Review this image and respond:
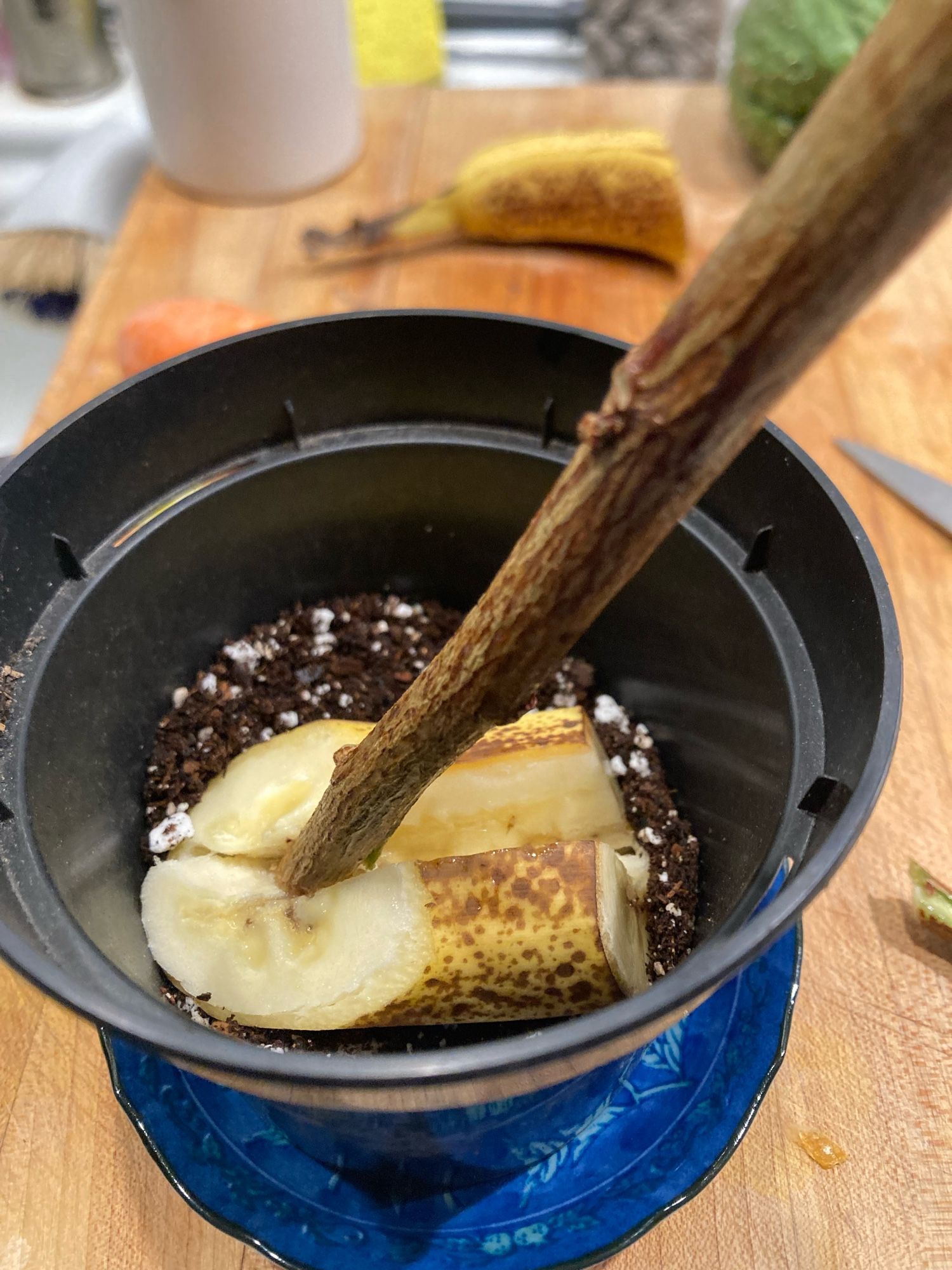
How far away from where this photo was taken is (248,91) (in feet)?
3.65

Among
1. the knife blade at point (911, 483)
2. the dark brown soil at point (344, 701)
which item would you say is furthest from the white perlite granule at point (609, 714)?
the knife blade at point (911, 483)

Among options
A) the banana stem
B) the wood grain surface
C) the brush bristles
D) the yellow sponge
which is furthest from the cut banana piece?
the yellow sponge

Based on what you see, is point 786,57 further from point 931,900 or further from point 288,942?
point 288,942

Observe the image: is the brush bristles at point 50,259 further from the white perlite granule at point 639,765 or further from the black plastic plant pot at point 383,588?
the white perlite granule at point 639,765

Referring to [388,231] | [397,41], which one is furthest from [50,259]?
[397,41]

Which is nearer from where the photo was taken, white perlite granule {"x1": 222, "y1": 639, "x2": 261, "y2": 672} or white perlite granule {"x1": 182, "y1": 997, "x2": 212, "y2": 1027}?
white perlite granule {"x1": 182, "y1": 997, "x2": 212, "y2": 1027}

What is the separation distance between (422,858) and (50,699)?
0.82 feet

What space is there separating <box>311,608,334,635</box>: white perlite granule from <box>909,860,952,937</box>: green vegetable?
1.61 feet

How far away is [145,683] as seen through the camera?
0.67m

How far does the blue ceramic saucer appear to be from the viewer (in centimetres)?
52

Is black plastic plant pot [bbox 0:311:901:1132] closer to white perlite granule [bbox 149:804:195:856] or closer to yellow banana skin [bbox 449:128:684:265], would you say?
white perlite granule [bbox 149:804:195:856]

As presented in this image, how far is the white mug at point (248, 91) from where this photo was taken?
1038 millimetres

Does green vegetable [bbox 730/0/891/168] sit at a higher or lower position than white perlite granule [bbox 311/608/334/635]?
higher

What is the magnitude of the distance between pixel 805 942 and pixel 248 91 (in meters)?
1.12
